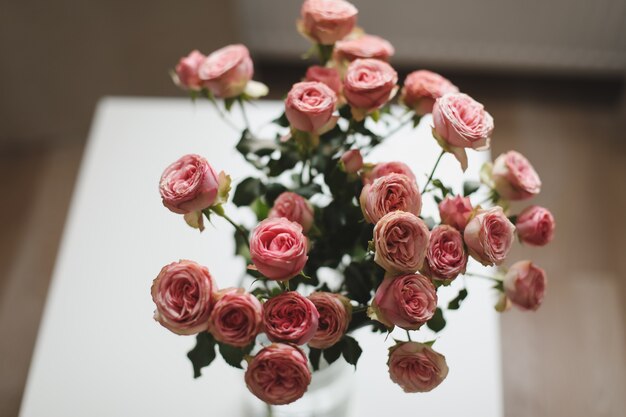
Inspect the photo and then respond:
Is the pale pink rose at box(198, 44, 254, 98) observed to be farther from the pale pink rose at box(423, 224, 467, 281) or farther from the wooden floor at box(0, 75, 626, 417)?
the wooden floor at box(0, 75, 626, 417)

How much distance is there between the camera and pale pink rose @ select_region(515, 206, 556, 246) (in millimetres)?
750

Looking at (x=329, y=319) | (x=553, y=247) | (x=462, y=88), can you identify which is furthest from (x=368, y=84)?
(x=462, y=88)

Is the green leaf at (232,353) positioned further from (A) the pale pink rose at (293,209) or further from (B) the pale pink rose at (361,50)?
(B) the pale pink rose at (361,50)

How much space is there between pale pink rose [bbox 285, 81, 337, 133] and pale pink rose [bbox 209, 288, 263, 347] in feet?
0.58

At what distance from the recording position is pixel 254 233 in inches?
25.4

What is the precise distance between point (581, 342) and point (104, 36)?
1288mm

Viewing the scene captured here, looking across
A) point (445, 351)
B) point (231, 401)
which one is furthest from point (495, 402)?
point (231, 401)

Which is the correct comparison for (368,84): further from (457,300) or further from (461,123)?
(457,300)

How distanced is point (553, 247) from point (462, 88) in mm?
569

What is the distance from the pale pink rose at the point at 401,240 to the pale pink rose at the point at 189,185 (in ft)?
0.51

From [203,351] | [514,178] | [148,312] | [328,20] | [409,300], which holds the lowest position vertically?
[148,312]

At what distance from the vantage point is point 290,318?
0.63m

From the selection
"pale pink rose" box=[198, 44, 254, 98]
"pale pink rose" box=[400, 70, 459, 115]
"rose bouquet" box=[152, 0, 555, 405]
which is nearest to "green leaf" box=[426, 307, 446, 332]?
"rose bouquet" box=[152, 0, 555, 405]

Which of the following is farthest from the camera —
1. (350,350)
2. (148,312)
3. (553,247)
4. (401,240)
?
(553,247)
